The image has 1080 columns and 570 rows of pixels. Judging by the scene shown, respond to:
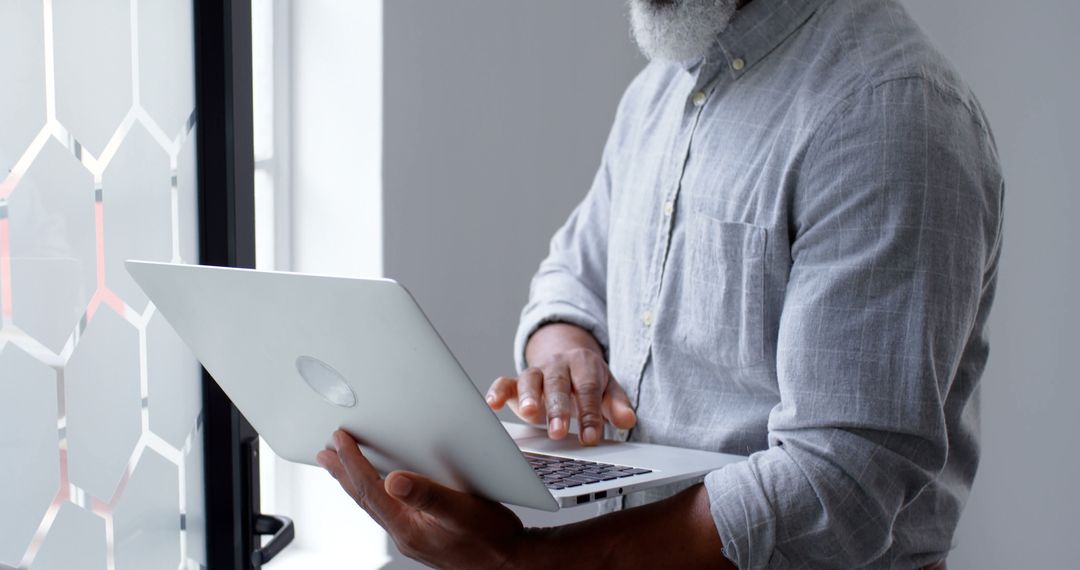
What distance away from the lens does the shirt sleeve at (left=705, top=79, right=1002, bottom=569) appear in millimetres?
886

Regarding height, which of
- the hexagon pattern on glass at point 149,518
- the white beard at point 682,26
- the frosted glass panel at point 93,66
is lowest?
the hexagon pattern on glass at point 149,518

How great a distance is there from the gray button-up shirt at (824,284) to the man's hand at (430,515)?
7.6 inches

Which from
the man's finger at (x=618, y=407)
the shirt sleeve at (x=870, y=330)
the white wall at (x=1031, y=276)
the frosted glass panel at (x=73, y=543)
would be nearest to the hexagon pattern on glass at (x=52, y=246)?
the frosted glass panel at (x=73, y=543)

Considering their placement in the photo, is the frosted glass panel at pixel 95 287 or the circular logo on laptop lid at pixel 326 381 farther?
the frosted glass panel at pixel 95 287

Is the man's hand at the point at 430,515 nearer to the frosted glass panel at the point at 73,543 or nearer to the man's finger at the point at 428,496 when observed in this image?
the man's finger at the point at 428,496

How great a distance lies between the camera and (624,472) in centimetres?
90

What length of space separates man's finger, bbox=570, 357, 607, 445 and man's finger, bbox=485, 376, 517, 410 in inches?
2.6

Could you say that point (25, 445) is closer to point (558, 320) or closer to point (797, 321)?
point (558, 320)

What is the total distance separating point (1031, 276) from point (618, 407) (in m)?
1.25

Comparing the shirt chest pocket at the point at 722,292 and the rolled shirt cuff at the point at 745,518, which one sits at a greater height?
the shirt chest pocket at the point at 722,292

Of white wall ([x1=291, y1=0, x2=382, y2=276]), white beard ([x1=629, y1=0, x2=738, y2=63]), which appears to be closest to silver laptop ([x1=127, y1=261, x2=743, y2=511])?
white beard ([x1=629, y1=0, x2=738, y2=63])

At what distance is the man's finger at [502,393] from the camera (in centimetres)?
112

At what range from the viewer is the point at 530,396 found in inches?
42.9

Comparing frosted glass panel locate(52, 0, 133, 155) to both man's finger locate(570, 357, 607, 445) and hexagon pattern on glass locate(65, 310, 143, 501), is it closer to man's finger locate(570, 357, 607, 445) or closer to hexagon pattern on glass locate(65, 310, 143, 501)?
hexagon pattern on glass locate(65, 310, 143, 501)
